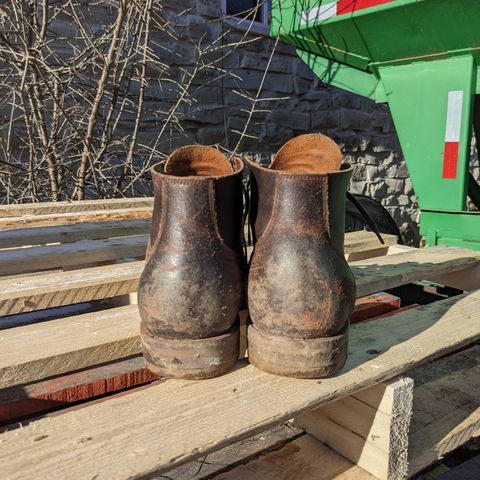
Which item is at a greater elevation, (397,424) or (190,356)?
(190,356)

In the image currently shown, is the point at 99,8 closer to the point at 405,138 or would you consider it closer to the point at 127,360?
the point at 405,138

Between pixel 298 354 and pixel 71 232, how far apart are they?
1209mm

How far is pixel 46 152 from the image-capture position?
3.01 m

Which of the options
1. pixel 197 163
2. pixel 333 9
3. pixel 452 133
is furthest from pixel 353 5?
pixel 197 163

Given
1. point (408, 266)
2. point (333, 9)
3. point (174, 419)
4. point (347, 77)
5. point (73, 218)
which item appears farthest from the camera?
point (347, 77)

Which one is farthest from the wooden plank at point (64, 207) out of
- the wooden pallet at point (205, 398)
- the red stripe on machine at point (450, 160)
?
the red stripe on machine at point (450, 160)

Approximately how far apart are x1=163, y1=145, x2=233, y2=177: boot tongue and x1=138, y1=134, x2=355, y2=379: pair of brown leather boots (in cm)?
6

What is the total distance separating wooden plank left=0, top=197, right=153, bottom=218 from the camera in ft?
6.46

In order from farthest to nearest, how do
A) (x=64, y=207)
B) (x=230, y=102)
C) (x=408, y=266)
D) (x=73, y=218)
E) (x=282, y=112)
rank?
(x=282, y=112) < (x=230, y=102) < (x=64, y=207) < (x=73, y=218) < (x=408, y=266)

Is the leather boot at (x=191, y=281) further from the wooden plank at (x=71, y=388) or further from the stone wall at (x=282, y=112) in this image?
the stone wall at (x=282, y=112)

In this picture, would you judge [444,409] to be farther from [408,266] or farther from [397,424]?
[408,266]

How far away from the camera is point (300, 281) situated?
0.87 m

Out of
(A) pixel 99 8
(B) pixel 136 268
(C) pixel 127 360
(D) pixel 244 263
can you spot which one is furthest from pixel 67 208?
(A) pixel 99 8

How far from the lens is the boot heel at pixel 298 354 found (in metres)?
0.88
